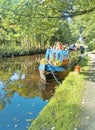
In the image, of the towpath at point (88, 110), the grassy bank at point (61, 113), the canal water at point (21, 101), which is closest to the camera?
the towpath at point (88, 110)

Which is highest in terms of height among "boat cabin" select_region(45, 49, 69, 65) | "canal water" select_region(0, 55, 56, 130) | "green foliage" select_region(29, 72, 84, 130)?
"boat cabin" select_region(45, 49, 69, 65)

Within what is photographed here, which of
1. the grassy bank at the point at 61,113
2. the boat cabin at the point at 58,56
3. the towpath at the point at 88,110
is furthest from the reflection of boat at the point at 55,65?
the grassy bank at the point at 61,113

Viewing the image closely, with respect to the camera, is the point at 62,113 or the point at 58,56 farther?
the point at 58,56

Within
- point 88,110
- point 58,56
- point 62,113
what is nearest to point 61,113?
point 62,113

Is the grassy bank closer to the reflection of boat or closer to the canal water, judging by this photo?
the canal water

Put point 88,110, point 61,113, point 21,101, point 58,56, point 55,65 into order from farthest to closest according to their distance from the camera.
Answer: point 58,56, point 55,65, point 21,101, point 88,110, point 61,113

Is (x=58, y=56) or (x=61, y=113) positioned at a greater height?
(x=58, y=56)

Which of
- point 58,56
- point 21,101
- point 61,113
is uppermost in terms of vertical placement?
point 58,56

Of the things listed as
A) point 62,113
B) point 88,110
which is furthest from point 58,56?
point 62,113

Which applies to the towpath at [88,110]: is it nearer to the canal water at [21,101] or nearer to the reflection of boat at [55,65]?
the canal water at [21,101]

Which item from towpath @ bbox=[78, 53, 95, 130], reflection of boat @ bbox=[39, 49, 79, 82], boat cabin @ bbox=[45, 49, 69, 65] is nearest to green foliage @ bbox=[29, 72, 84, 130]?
towpath @ bbox=[78, 53, 95, 130]

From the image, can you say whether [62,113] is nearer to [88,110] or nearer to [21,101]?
[88,110]

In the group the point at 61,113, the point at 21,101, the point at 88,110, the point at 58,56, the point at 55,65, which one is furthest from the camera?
the point at 58,56

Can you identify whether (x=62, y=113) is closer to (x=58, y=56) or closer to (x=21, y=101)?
(x=21, y=101)
